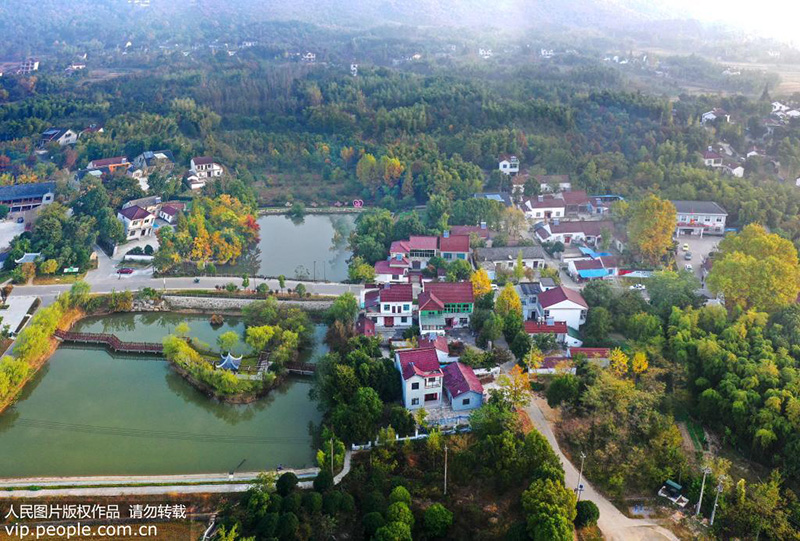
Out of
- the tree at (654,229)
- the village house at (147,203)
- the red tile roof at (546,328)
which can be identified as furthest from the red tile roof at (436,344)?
the village house at (147,203)

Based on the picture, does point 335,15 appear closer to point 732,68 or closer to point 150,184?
point 732,68

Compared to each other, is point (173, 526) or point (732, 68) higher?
point (732, 68)

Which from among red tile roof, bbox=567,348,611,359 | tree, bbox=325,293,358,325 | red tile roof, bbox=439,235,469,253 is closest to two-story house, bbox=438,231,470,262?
red tile roof, bbox=439,235,469,253

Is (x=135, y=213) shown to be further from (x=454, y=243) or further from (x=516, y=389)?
(x=516, y=389)

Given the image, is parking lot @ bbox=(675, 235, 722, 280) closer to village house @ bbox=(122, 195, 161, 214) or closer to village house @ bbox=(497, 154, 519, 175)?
village house @ bbox=(497, 154, 519, 175)

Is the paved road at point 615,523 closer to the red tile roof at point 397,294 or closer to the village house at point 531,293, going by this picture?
the village house at point 531,293

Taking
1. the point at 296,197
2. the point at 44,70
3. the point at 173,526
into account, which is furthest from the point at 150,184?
the point at 44,70
